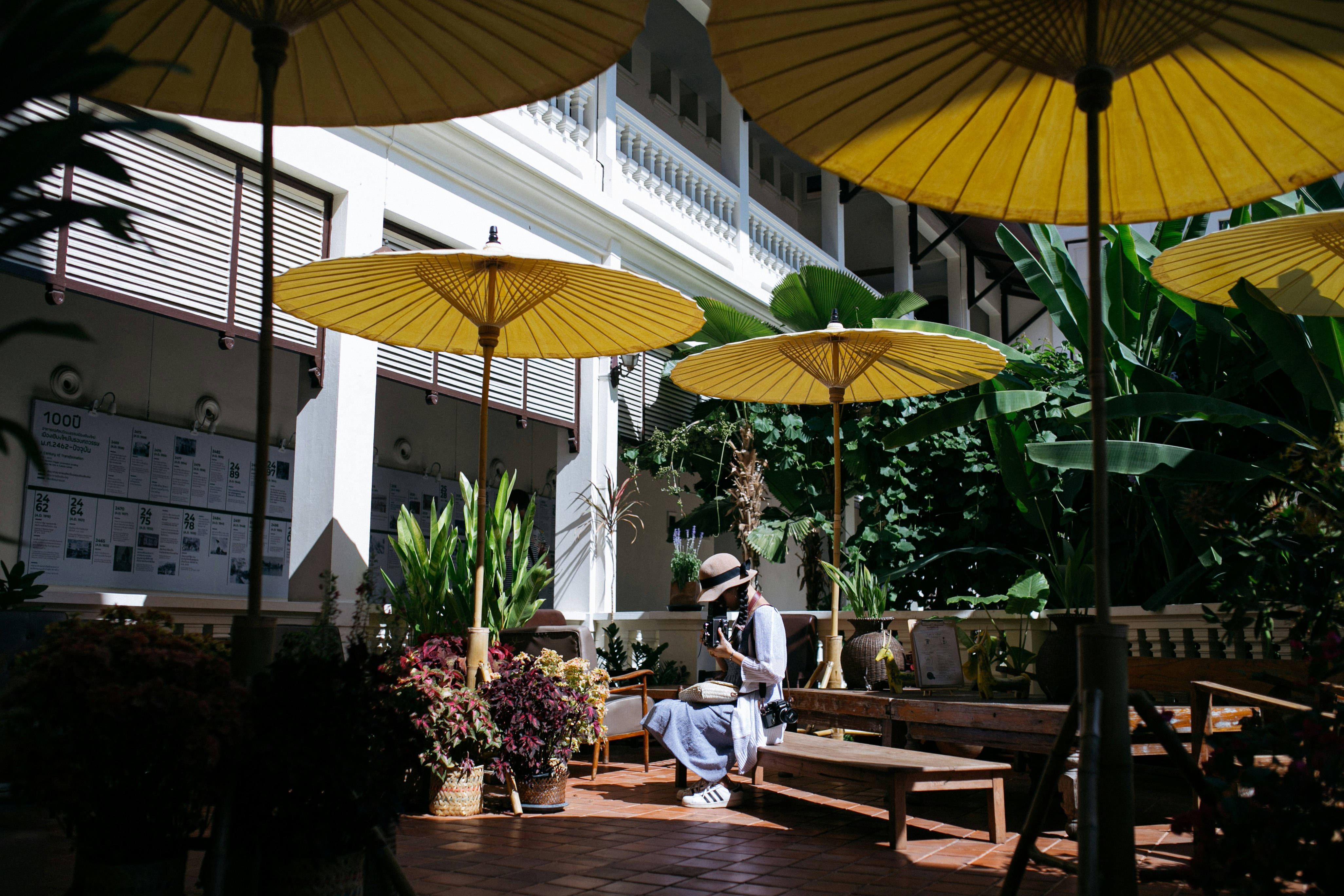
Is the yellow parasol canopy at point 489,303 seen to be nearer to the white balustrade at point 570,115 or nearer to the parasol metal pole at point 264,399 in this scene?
the parasol metal pole at point 264,399

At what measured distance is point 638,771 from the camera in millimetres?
7512

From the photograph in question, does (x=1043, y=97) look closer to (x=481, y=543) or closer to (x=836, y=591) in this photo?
(x=481, y=543)

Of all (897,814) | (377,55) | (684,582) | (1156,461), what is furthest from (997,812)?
(684,582)

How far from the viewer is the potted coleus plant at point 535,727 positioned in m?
5.44

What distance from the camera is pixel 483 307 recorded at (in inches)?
228

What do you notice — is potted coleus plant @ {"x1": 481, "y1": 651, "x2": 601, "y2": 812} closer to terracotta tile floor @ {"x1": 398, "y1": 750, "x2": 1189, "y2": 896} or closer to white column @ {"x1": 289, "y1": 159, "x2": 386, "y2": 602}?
terracotta tile floor @ {"x1": 398, "y1": 750, "x2": 1189, "y2": 896}

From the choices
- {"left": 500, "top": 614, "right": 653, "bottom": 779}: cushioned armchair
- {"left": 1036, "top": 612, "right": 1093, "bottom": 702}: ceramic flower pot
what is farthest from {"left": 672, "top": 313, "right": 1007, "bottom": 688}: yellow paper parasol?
{"left": 1036, "top": 612, "right": 1093, "bottom": 702}: ceramic flower pot

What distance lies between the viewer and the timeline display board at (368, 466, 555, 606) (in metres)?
11.0

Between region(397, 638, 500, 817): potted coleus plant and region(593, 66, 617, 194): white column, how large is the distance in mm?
6078

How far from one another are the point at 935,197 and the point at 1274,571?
1.59m

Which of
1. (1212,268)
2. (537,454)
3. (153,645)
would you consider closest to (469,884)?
(153,645)

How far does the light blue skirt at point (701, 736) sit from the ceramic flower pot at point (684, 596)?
16.0 ft

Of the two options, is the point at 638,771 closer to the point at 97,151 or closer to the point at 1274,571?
the point at 1274,571

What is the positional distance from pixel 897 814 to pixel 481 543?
98.2 inches
